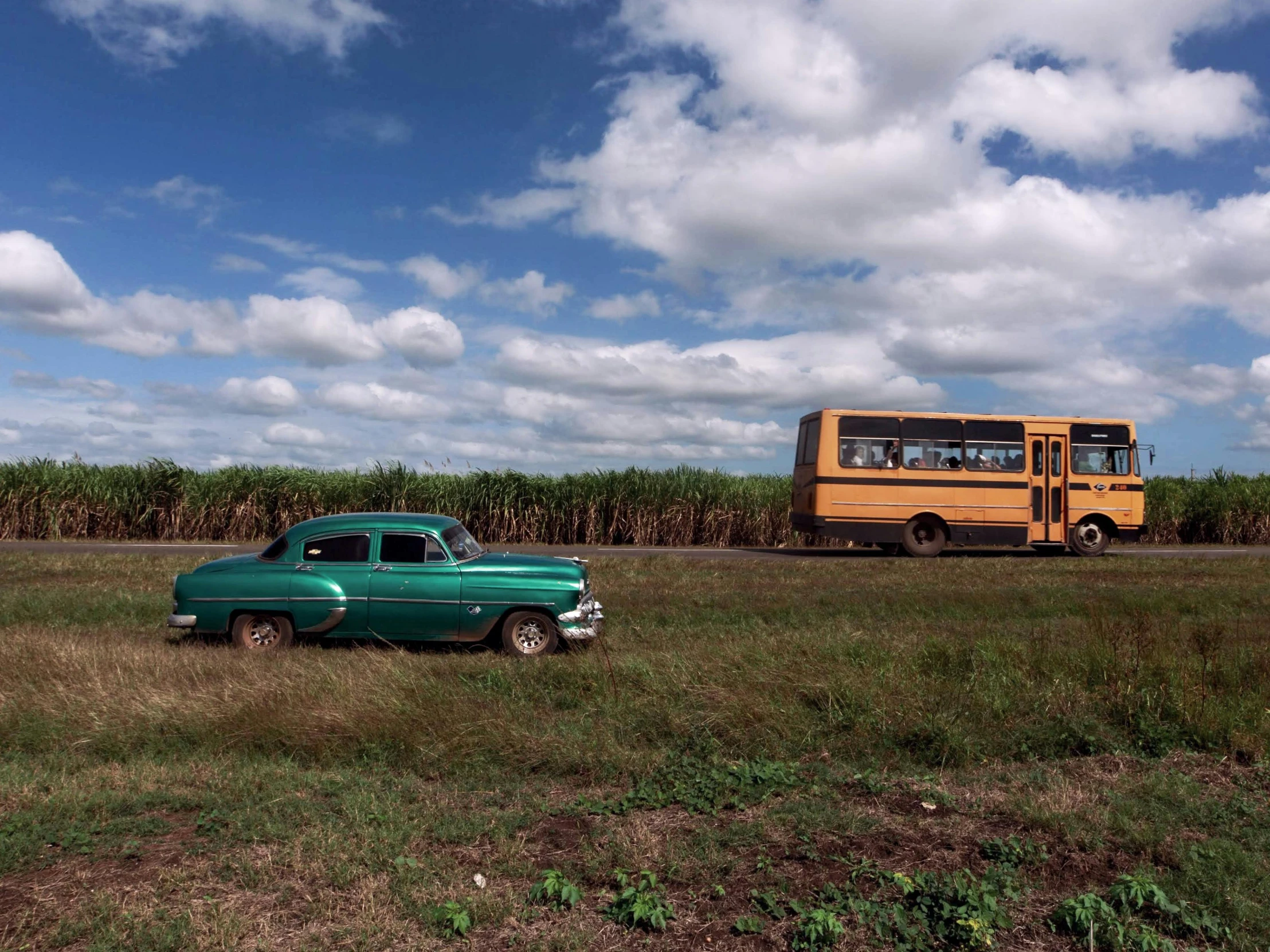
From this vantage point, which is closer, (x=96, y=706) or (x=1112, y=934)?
(x=1112, y=934)

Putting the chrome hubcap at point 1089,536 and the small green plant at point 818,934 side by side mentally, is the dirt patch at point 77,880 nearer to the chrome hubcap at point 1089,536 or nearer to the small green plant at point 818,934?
the small green plant at point 818,934

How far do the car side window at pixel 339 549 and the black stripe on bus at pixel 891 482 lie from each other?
13.3 meters

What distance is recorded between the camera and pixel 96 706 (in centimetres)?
716

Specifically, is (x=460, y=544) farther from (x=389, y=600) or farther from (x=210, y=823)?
(x=210, y=823)

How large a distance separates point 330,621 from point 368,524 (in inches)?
43.3

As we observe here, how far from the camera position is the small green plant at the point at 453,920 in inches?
155

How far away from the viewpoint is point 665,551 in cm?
2394

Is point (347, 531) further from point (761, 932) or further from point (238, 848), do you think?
point (761, 932)

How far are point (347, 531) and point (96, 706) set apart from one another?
3.50 metres

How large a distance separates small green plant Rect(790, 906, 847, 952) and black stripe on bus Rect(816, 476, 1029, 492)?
18.0m

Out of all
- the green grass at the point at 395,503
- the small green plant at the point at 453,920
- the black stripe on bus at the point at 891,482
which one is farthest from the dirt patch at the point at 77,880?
the green grass at the point at 395,503

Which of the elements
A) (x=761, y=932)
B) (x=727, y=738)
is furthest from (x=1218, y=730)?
(x=761, y=932)

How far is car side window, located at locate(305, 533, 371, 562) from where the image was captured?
10250 mm

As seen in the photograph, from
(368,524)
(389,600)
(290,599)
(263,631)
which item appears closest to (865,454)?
(368,524)
